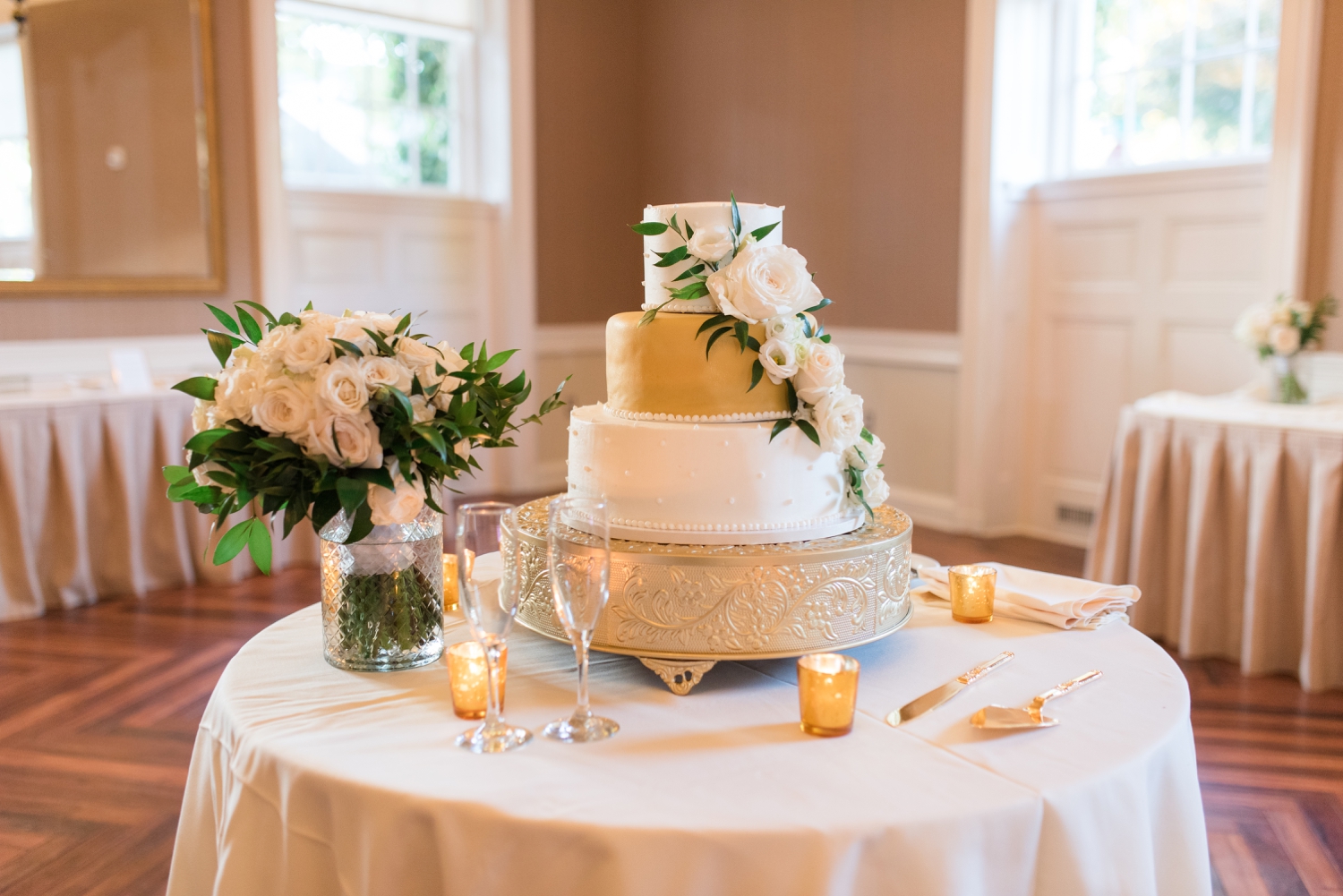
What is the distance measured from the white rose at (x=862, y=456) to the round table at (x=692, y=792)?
276mm

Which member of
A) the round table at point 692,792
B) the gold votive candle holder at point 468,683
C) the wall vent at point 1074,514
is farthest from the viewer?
the wall vent at point 1074,514

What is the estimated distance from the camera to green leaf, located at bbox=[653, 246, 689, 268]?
154 centimetres

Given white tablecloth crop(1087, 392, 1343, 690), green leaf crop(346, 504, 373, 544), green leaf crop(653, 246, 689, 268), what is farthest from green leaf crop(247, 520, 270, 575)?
white tablecloth crop(1087, 392, 1343, 690)

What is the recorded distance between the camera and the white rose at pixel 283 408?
1284 mm

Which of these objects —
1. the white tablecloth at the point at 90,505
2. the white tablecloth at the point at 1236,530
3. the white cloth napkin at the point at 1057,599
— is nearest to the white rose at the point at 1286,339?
the white tablecloth at the point at 1236,530

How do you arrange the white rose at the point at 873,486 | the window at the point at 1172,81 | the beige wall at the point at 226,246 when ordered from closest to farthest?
the white rose at the point at 873,486, the window at the point at 1172,81, the beige wall at the point at 226,246

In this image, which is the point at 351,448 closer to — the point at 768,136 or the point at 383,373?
the point at 383,373

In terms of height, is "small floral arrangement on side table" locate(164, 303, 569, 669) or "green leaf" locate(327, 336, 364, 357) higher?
"green leaf" locate(327, 336, 364, 357)

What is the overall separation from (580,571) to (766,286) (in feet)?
1.58

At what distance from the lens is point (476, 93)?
6.06m

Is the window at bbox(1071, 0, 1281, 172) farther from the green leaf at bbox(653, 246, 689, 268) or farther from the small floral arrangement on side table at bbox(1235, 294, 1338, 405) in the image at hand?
the green leaf at bbox(653, 246, 689, 268)

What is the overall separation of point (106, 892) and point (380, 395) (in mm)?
1377

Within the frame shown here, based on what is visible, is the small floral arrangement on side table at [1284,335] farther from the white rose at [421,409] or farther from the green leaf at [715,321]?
the white rose at [421,409]

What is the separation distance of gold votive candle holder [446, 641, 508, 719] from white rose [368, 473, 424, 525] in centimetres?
19
